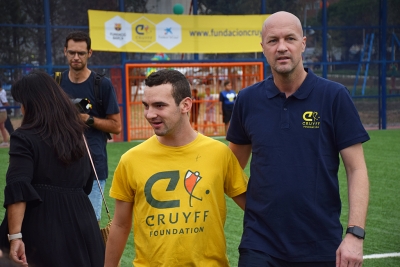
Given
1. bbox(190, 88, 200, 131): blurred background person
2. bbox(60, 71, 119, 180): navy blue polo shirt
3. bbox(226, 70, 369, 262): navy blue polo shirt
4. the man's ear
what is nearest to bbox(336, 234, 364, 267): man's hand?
bbox(226, 70, 369, 262): navy blue polo shirt

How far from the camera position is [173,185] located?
12.0 ft

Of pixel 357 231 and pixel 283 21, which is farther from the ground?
pixel 283 21

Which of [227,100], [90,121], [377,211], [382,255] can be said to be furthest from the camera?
[227,100]

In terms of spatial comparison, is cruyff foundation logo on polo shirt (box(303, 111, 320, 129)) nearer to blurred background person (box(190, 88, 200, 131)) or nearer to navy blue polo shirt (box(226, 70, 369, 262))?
navy blue polo shirt (box(226, 70, 369, 262))

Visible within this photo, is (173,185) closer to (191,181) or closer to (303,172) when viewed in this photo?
(191,181)

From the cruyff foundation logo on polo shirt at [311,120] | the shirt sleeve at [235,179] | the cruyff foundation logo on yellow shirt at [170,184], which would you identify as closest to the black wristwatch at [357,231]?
the cruyff foundation logo on polo shirt at [311,120]

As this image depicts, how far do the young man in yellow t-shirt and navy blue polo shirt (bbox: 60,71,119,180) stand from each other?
2307 mm

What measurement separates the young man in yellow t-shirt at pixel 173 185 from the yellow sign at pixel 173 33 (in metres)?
16.9

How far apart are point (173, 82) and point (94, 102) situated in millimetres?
2450

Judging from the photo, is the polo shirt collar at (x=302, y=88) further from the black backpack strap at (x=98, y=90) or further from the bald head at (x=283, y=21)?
the black backpack strap at (x=98, y=90)

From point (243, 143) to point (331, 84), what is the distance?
1.97ft

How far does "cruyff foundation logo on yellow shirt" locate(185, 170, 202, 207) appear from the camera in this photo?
3666 millimetres

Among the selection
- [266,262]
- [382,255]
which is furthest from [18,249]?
[382,255]

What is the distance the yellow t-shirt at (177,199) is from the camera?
3.62 meters
